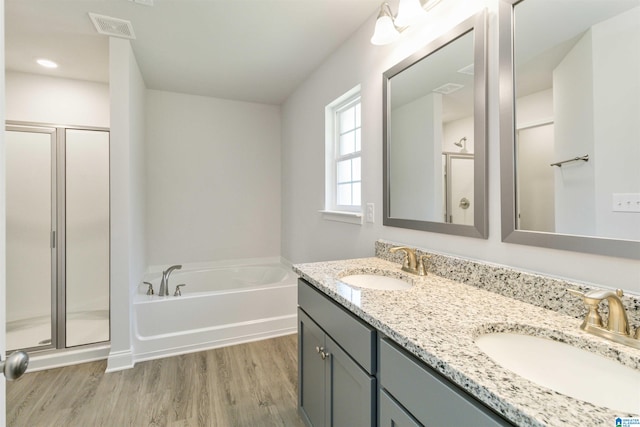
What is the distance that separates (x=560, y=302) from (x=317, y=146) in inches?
86.7

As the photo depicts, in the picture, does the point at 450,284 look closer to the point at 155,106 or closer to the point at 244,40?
the point at 244,40

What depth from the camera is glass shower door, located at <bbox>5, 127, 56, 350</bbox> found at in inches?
96.9

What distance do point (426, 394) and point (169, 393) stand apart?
1.86 m

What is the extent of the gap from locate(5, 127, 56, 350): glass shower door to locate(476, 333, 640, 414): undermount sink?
10.5 feet

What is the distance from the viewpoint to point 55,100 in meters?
2.85

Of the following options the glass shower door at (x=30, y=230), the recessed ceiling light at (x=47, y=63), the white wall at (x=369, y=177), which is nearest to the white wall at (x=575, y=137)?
the white wall at (x=369, y=177)

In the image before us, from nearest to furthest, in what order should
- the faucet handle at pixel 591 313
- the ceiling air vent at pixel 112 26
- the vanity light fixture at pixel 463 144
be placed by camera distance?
1. the faucet handle at pixel 591 313
2. the vanity light fixture at pixel 463 144
3. the ceiling air vent at pixel 112 26

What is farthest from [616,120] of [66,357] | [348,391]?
[66,357]

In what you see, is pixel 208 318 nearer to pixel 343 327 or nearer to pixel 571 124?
pixel 343 327

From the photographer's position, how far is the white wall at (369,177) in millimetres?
991

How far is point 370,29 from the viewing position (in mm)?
1938

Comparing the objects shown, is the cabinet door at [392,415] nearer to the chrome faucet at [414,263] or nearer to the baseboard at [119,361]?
the chrome faucet at [414,263]

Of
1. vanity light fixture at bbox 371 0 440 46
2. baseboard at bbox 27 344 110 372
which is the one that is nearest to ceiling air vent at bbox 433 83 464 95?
vanity light fixture at bbox 371 0 440 46

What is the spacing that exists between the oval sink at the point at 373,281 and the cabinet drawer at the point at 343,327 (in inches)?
8.0
